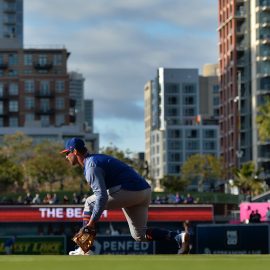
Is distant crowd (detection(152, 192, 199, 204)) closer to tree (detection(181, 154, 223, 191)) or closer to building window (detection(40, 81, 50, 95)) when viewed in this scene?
tree (detection(181, 154, 223, 191))

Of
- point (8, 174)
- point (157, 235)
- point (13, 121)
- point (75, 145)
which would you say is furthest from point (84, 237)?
point (13, 121)

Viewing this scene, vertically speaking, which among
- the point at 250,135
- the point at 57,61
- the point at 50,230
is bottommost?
the point at 50,230

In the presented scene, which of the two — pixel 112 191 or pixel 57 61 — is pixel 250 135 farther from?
pixel 112 191

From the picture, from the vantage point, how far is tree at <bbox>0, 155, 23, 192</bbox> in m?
119

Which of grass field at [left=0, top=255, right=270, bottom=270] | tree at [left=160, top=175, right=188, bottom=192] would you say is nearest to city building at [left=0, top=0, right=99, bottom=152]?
tree at [left=160, top=175, right=188, bottom=192]

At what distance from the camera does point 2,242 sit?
36.8 meters

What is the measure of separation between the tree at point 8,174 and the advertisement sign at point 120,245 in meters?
83.4

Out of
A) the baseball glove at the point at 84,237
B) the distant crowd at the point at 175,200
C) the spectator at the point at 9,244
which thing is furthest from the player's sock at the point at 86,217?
the distant crowd at the point at 175,200

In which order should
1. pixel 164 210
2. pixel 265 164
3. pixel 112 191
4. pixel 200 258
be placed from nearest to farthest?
pixel 200 258
pixel 112 191
pixel 164 210
pixel 265 164

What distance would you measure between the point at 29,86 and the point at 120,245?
499 ft

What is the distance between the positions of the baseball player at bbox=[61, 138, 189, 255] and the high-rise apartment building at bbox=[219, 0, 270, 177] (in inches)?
4870

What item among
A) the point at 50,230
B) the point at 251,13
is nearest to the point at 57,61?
the point at 251,13

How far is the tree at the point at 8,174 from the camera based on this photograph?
11869cm

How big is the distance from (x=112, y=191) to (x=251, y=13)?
138141mm
